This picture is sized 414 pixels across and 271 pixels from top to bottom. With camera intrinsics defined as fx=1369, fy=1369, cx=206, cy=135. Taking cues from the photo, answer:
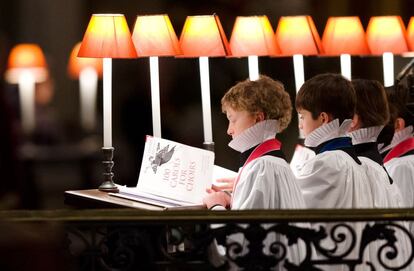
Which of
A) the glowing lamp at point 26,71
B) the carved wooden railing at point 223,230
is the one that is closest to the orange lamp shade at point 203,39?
the carved wooden railing at point 223,230

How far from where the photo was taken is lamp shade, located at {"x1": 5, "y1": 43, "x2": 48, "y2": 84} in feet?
41.0

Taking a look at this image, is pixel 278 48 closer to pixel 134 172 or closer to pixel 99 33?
pixel 99 33

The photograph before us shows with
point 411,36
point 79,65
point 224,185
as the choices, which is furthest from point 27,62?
point 224,185

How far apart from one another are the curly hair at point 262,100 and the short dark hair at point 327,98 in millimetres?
121

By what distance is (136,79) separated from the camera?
12047 mm

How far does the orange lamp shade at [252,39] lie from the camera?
Answer: 744 centimetres

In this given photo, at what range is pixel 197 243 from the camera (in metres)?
4.93

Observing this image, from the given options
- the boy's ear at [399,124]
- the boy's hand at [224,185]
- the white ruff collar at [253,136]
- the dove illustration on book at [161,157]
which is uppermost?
the boy's ear at [399,124]

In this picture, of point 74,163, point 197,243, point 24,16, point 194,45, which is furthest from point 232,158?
point 197,243

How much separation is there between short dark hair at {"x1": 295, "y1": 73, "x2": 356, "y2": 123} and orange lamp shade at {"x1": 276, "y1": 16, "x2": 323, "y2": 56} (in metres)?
1.76

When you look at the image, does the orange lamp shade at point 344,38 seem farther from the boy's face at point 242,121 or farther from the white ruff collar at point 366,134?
the boy's face at point 242,121

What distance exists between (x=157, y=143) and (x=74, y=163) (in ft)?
19.8

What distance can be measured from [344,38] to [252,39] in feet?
2.86

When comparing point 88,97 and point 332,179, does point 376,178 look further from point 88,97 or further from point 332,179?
point 88,97
